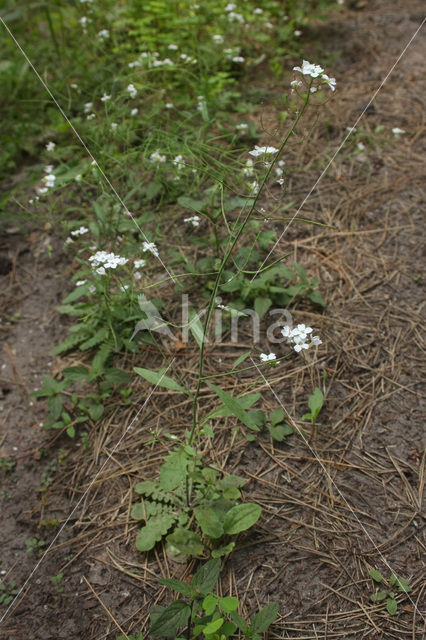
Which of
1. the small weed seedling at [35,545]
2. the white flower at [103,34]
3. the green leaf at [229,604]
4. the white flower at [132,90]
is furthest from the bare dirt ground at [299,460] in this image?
the white flower at [103,34]

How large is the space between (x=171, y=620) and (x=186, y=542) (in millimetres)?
230

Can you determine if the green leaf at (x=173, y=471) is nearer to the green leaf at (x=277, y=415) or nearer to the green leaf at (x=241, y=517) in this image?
the green leaf at (x=241, y=517)

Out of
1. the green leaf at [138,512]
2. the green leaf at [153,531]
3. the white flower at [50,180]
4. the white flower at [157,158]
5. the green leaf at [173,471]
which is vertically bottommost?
the green leaf at [138,512]

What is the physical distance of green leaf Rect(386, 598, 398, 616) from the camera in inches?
58.0

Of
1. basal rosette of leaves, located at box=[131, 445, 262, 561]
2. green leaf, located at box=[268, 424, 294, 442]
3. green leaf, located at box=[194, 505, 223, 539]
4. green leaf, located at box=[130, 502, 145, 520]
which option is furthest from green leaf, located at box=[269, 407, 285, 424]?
green leaf, located at box=[130, 502, 145, 520]

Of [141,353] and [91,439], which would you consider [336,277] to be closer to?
[141,353]

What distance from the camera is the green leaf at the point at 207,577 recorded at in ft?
4.64

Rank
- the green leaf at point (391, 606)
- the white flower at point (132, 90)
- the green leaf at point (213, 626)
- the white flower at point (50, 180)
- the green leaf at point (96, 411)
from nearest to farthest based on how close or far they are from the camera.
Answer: the green leaf at point (213, 626)
the green leaf at point (391, 606)
the green leaf at point (96, 411)
the white flower at point (50, 180)
the white flower at point (132, 90)

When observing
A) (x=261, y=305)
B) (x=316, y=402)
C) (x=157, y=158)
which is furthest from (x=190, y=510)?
(x=157, y=158)

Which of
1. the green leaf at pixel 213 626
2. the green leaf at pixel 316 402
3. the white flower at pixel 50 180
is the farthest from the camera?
the white flower at pixel 50 180

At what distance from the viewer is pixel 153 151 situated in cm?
246

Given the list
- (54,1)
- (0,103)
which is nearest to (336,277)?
(0,103)

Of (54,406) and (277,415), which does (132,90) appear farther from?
(277,415)

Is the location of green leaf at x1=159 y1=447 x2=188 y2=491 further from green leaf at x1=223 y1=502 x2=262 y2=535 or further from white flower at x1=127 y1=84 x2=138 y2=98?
white flower at x1=127 y1=84 x2=138 y2=98
